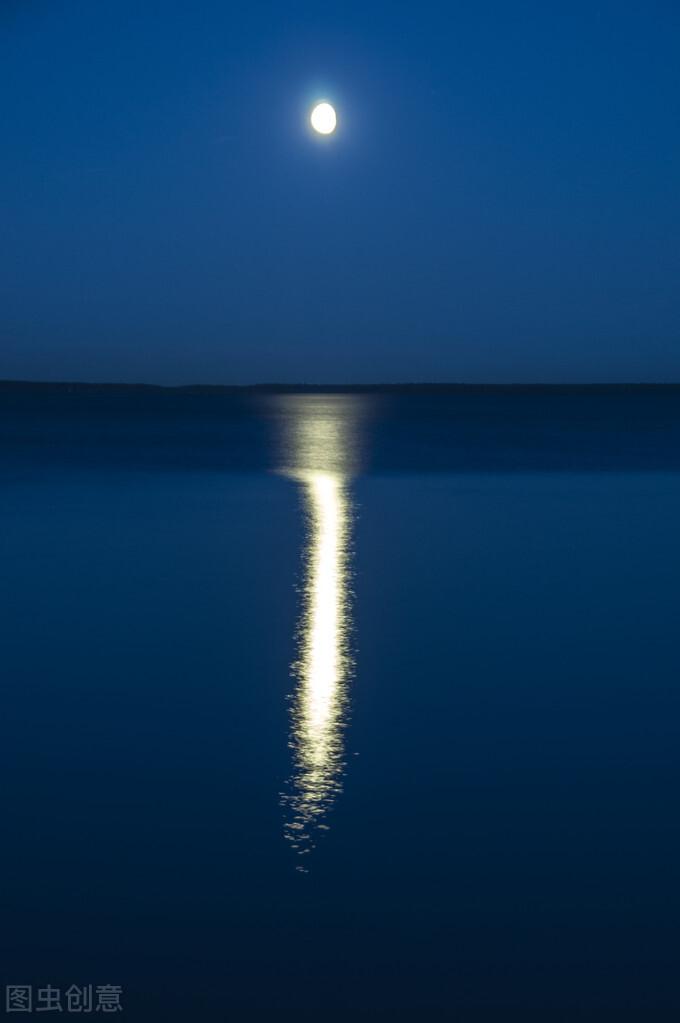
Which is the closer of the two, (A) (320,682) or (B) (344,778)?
(B) (344,778)

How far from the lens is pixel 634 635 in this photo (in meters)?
13.7

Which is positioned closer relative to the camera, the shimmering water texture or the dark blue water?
the dark blue water

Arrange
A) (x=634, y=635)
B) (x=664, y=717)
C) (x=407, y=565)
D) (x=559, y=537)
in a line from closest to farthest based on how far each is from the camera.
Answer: (x=664, y=717) < (x=634, y=635) < (x=407, y=565) < (x=559, y=537)

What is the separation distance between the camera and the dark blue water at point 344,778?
6.04 metres

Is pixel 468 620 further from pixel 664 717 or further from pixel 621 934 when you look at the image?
pixel 621 934

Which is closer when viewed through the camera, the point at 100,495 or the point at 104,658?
the point at 104,658

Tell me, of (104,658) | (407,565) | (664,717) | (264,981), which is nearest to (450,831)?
(264,981)

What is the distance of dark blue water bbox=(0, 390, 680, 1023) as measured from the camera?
6.04m

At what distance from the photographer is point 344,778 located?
8531 mm

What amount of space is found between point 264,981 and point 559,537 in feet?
55.7

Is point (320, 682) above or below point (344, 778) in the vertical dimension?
above

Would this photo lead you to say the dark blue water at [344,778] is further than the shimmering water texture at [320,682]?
No

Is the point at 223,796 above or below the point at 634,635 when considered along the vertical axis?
below

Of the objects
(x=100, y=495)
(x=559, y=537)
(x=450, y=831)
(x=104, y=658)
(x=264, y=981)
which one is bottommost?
(x=264, y=981)
